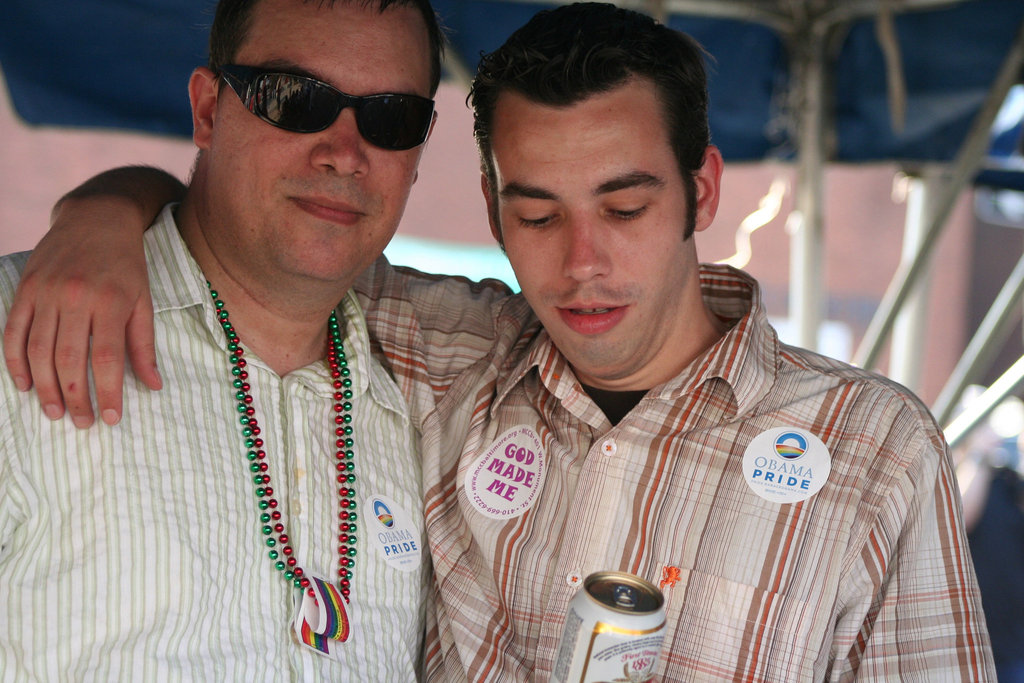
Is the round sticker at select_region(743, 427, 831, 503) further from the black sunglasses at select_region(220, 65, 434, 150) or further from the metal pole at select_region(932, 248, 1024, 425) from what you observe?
the metal pole at select_region(932, 248, 1024, 425)

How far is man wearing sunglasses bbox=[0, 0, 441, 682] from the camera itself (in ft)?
5.04

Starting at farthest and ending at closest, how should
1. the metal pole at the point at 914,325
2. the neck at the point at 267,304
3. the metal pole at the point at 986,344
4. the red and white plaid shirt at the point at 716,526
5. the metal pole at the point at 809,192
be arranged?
the metal pole at the point at 914,325 → the metal pole at the point at 809,192 → the metal pole at the point at 986,344 → the neck at the point at 267,304 → the red and white plaid shirt at the point at 716,526

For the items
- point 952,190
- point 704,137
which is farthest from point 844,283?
point 704,137

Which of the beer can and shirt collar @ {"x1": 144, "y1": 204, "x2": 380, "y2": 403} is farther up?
shirt collar @ {"x1": 144, "y1": 204, "x2": 380, "y2": 403}

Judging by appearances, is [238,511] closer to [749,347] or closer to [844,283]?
[749,347]

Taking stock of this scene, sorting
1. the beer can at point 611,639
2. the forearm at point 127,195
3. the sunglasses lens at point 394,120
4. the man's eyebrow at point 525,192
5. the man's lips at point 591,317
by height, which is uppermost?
the sunglasses lens at point 394,120

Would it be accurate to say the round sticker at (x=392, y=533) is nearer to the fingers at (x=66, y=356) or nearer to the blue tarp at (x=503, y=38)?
the fingers at (x=66, y=356)

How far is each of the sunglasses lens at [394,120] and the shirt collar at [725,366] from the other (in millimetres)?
488

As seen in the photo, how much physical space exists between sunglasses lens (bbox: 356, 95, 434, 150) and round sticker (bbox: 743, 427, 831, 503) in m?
0.90

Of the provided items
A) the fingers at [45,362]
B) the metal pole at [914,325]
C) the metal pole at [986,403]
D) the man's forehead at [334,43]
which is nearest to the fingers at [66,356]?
the fingers at [45,362]

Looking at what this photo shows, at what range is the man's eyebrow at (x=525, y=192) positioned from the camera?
71.4 inches

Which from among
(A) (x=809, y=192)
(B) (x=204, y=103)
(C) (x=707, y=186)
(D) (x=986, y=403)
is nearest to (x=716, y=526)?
(C) (x=707, y=186)

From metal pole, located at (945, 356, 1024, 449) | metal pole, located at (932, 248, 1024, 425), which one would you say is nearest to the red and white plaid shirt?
metal pole, located at (945, 356, 1024, 449)

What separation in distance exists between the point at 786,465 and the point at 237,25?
136 centimetres
